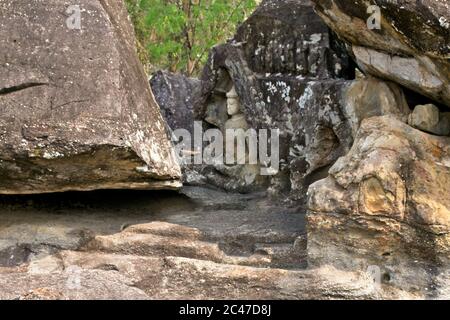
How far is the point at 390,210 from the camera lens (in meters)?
4.61

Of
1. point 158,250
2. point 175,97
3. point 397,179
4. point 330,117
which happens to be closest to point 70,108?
point 158,250

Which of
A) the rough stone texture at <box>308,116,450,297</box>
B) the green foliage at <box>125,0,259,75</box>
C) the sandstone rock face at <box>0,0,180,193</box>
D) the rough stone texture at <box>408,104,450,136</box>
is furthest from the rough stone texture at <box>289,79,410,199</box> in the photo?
the green foliage at <box>125,0,259,75</box>

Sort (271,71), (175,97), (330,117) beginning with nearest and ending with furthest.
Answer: (330,117), (271,71), (175,97)

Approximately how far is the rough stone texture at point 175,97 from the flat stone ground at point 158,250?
322 centimetres

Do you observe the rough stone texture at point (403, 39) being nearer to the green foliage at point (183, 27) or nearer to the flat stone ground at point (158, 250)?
the flat stone ground at point (158, 250)

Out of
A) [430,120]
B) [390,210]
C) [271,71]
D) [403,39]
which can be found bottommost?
[390,210]

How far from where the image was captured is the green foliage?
12.9 meters

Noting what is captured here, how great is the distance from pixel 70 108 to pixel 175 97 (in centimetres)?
487

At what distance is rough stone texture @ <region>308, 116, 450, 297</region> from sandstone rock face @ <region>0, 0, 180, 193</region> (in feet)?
4.05

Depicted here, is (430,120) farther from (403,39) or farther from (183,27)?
(183,27)

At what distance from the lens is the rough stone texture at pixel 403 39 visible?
4.39 metres

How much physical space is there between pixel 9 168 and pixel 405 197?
249 centimetres

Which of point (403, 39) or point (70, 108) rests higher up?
point (403, 39)

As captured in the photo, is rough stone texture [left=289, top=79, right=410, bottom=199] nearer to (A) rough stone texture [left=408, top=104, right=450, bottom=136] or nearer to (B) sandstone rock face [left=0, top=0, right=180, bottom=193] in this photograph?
(A) rough stone texture [left=408, top=104, right=450, bottom=136]
